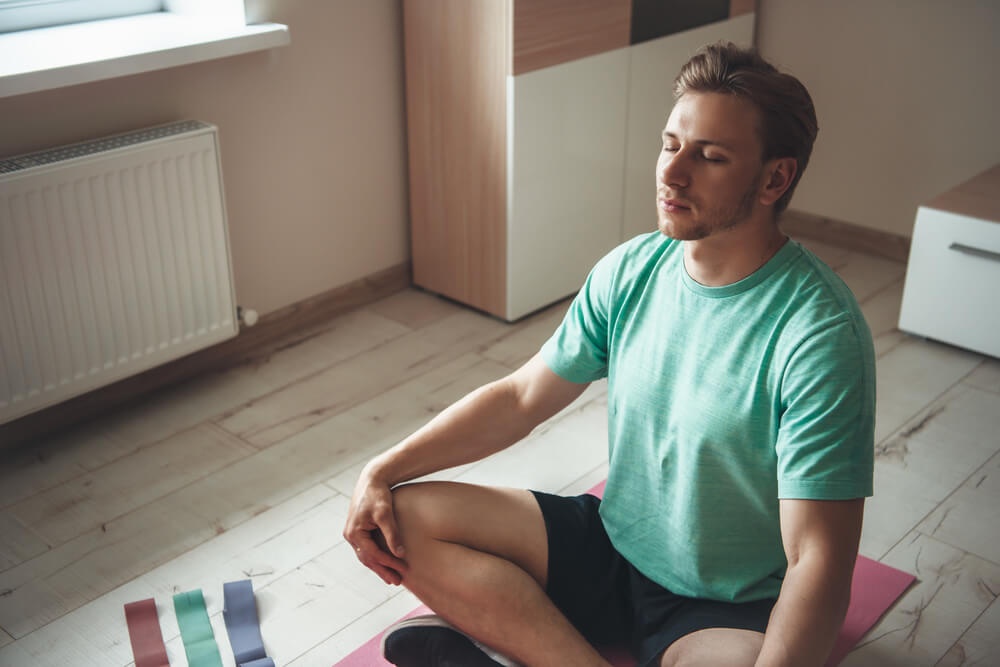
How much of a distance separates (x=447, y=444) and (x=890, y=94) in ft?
7.39

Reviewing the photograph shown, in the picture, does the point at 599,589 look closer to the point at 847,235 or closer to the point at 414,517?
the point at 414,517

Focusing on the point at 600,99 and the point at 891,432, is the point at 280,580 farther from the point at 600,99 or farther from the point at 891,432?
the point at 600,99

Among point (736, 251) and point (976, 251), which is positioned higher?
point (736, 251)

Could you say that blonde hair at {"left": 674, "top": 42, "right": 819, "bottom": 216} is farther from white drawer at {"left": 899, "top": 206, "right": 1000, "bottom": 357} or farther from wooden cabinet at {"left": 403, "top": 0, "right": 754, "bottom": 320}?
white drawer at {"left": 899, "top": 206, "right": 1000, "bottom": 357}

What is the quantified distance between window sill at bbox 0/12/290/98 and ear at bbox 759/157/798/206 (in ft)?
4.67

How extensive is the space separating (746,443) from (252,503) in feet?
3.74

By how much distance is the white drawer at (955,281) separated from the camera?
2592mm

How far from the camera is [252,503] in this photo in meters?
2.13

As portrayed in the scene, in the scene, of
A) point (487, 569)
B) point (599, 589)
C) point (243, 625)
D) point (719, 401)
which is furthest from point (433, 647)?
point (719, 401)

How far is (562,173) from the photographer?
285 cm

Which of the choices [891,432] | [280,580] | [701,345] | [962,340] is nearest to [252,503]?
[280,580]

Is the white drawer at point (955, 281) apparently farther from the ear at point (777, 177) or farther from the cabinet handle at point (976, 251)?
the ear at point (777, 177)

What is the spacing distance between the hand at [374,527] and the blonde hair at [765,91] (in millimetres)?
696

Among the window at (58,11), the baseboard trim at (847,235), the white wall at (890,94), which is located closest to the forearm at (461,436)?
the window at (58,11)
